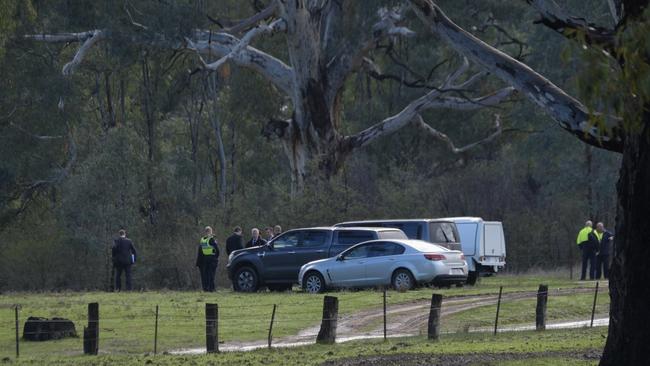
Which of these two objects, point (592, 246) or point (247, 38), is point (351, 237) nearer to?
point (592, 246)

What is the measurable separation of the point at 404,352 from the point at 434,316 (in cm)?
271

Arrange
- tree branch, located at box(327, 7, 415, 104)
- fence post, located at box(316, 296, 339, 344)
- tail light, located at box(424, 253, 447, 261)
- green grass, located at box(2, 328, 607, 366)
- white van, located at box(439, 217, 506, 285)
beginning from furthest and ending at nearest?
tree branch, located at box(327, 7, 415, 104) → white van, located at box(439, 217, 506, 285) → tail light, located at box(424, 253, 447, 261) → fence post, located at box(316, 296, 339, 344) → green grass, located at box(2, 328, 607, 366)

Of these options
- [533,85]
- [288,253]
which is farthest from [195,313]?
[533,85]

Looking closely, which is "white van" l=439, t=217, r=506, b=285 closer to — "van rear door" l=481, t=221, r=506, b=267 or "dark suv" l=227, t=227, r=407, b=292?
"van rear door" l=481, t=221, r=506, b=267

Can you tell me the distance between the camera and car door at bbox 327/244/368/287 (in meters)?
31.4

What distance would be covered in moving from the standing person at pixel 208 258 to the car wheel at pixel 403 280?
5639mm

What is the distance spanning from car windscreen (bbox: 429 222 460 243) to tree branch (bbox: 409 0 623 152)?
15419 millimetres

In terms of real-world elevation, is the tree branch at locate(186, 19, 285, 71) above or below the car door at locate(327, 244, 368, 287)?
above

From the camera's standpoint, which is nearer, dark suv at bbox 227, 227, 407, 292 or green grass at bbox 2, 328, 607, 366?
green grass at bbox 2, 328, 607, 366

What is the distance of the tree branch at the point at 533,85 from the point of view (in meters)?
15.4

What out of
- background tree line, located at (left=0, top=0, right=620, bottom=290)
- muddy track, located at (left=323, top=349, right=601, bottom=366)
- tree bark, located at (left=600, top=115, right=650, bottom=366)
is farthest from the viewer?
background tree line, located at (left=0, top=0, right=620, bottom=290)

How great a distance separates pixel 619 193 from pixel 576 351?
14.4 feet

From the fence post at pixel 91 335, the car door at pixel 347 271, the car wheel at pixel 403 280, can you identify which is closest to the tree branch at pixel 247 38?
the car door at pixel 347 271

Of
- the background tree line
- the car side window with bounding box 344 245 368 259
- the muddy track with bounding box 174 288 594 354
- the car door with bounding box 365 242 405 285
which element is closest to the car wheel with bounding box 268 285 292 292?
the car side window with bounding box 344 245 368 259
